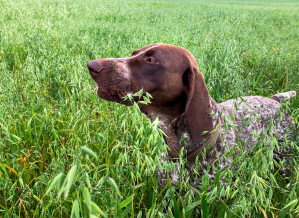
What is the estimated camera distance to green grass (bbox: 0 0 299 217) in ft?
5.00

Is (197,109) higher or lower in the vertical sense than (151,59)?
lower

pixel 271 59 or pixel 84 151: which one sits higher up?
pixel 84 151

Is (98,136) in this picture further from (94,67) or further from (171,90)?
(171,90)

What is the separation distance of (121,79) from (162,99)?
403 mm

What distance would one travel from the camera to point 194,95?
2295 mm

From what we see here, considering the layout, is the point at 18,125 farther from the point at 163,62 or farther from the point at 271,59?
the point at 271,59

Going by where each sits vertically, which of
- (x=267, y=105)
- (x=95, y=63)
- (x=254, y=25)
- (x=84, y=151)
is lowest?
(x=254, y=25)

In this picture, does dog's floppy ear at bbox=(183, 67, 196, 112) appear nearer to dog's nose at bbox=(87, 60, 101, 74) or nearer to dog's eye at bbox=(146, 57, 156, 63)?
dog's eye at bbox=(146, 57, 156, 63)

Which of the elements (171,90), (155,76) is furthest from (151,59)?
(171,90)

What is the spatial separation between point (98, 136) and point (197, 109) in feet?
2.83

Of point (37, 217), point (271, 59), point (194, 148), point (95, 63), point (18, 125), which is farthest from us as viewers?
point (271, 59)

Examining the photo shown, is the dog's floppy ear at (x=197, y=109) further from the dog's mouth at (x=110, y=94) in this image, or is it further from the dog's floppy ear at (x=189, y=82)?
the dog's mouth at (x=110, y=94)

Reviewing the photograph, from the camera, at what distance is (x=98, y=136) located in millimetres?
2332

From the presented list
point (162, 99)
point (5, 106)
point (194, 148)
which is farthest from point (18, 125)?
point (194, 148)
